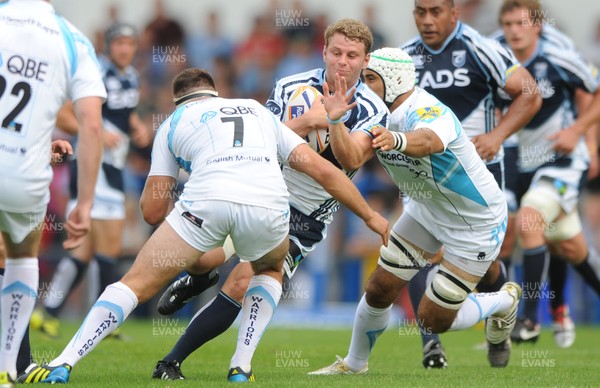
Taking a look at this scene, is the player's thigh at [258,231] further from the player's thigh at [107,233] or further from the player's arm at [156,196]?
the player's thigh at [107,233]

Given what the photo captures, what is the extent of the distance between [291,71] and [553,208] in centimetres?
664

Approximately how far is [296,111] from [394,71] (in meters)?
0.77

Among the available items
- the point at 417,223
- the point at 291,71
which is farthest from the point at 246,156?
the point at 291,71

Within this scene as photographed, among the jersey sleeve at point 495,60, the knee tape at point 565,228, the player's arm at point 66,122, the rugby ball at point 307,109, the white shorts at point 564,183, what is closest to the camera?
the rugby ball at point 307,109

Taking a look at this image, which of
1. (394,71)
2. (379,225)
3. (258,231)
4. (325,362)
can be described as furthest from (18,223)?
(325,362)

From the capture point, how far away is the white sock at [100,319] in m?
6.58

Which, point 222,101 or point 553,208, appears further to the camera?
point 553,208

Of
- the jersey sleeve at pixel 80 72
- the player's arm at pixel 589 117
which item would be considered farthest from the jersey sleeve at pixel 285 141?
the player's arm at pixel 589 117

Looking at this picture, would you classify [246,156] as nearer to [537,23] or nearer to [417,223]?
[417,223]

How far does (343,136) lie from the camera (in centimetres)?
691

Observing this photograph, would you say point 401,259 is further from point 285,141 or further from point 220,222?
point 220,222

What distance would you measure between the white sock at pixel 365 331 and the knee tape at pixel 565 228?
410 cm

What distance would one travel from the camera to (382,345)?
1141cm

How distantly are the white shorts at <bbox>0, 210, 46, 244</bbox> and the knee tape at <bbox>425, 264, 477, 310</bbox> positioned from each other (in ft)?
9.97
